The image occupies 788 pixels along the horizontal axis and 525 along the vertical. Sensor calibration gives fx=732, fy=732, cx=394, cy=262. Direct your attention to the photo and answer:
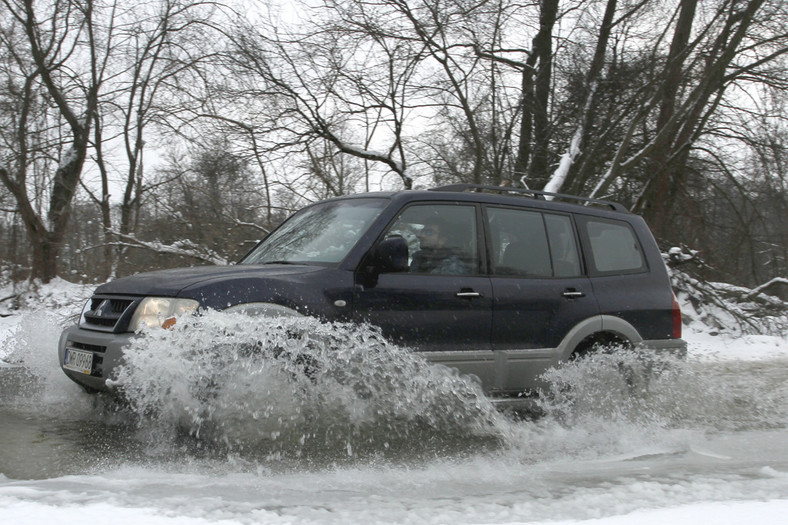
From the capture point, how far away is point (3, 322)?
10484 mm

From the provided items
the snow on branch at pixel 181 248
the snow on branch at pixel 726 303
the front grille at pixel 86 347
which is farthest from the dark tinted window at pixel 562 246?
the snow on branch at pixel 726 303

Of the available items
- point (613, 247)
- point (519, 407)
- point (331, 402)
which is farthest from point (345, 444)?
point (613, 247)

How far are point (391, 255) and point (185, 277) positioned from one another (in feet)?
4.20

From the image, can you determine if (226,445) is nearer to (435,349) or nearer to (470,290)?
(435,349)

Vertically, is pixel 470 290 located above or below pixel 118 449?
above

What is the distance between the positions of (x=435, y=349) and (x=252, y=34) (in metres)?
9.36

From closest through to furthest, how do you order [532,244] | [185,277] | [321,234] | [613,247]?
[185,277] → [321,234] → [532,244] → [613,247]

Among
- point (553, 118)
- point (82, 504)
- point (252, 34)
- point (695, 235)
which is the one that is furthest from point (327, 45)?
point (82, 504)

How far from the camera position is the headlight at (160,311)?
4.17m

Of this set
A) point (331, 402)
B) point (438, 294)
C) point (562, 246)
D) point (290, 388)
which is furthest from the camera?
point (562, 246)

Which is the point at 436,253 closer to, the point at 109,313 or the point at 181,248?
the point at 109,313

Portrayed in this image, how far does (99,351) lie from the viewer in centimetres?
442

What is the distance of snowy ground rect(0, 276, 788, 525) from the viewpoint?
319cm

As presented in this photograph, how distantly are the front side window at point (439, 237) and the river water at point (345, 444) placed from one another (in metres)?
0.70
